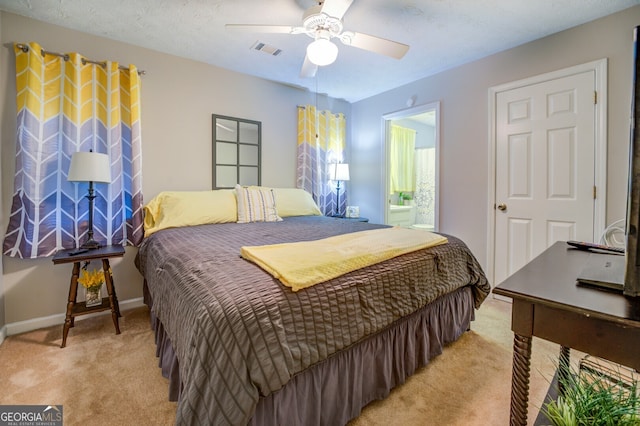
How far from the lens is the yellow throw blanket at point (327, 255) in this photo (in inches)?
46.6

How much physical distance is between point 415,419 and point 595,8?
3.03 m

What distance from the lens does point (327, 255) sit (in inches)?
55.1

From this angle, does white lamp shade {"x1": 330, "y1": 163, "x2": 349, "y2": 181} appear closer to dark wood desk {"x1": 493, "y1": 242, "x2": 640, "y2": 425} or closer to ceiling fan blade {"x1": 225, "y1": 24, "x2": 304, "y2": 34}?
ceiling fan blade {"x1": 225, "y1": 24, "x2": 304, "y2": 34}

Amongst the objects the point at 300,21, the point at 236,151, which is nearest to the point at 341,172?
the point at 236,151

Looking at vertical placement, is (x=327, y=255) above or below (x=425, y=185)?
below

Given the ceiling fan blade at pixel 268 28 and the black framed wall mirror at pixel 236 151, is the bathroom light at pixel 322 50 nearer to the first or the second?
the ceiling fan blade at pixel 268 28

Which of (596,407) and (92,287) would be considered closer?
(596,407)

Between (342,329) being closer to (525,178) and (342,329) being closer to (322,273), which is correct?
(322,273)

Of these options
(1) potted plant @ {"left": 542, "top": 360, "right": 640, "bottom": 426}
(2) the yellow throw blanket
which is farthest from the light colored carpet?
(2) the yellow throw blanket

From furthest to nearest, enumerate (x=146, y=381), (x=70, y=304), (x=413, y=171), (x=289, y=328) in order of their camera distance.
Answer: (x=413, y=171) → (x=70, y=304) → (x=146, y=381) → (x=289, y=328)

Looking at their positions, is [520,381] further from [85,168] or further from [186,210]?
[85,168]

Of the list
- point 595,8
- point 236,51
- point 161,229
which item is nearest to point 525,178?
point 595,8

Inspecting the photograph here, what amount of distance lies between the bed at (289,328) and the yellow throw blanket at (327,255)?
4cm

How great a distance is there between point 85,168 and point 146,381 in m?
1.58
